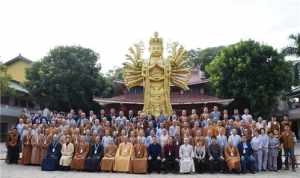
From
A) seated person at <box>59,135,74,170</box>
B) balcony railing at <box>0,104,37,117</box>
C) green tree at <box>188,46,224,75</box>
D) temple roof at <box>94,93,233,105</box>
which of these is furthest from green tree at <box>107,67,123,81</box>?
seated person at <box>59,135,74,170</box>

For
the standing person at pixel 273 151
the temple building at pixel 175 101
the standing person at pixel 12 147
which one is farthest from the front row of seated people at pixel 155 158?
the temple building at pixel 175 101

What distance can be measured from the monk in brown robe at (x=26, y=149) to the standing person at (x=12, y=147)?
0.46 metres

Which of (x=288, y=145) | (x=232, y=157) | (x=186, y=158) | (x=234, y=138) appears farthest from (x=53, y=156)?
(x=288, y=145)

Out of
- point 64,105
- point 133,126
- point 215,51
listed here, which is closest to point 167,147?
point 133,126

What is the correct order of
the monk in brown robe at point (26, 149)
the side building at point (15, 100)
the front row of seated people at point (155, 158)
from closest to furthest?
the front row of seated people at point (155, 158), the monk in brown robe at point (26, 149), the side building at point (15, 100)

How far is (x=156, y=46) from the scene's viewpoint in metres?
22.7

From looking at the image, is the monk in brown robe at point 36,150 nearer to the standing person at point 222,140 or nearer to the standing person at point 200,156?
the standing person at point 200,156

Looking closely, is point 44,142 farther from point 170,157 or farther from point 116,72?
point 116,72

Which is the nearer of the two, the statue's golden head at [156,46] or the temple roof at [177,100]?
the statue's golden head at [156,46]

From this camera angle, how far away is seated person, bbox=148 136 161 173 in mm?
13758

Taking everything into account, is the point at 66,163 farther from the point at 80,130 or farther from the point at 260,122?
the point at 260,122

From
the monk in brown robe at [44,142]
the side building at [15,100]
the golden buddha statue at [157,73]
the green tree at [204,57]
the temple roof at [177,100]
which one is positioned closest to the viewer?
the monk in brown robe at [44,142]

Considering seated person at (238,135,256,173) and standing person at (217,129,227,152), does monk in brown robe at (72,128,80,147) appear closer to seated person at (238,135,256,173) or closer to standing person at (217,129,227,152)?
standing person at (217,129,227,152)

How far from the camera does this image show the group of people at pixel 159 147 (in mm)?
13703
